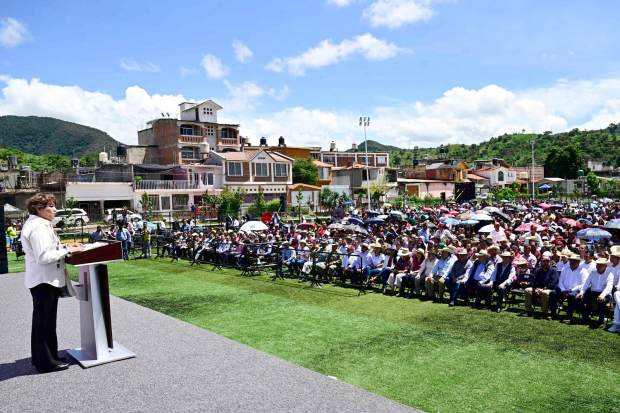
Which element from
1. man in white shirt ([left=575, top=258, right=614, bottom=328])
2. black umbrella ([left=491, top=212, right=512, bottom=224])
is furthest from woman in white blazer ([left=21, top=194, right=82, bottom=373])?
black umbrella ([left=491, top=212, right=512, bottom=224])

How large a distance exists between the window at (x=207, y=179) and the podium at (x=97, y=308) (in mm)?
42816

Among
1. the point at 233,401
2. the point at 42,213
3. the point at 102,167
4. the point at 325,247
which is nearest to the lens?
the point at 233,401

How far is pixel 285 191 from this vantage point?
5278cm

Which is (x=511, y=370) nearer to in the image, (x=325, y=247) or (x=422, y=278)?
(x=422, y=278)

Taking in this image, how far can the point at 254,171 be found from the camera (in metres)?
50.2

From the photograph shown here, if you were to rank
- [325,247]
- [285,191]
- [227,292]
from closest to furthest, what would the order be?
[227,292] < [325,247] < [285,191]

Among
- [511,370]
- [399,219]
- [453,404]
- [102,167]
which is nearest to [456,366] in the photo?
[511,370]

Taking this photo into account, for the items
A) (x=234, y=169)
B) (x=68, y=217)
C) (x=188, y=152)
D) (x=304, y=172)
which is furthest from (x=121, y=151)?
(x=304, y=172)

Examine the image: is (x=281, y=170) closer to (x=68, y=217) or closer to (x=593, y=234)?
(x=68, y=217)

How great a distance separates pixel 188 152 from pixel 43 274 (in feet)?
162

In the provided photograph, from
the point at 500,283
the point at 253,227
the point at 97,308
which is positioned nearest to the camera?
the point at 97,308

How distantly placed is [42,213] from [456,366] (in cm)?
543

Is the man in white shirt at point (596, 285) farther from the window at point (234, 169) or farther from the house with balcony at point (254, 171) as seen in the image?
the window at point (234, 169)

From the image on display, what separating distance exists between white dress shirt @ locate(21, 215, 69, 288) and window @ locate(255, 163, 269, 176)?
45.5m
